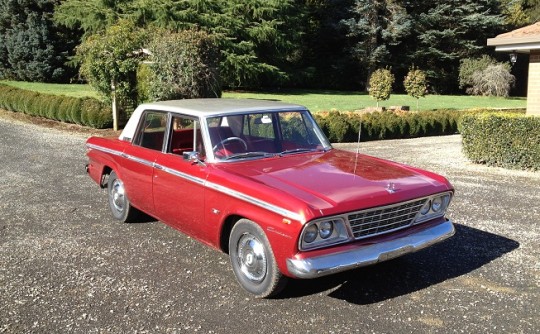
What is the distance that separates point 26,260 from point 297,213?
3.04 m

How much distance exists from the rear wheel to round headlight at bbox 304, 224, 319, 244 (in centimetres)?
301

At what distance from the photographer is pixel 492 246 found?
5.61 meters

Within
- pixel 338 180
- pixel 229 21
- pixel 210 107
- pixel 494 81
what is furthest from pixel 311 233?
pixel 494 81

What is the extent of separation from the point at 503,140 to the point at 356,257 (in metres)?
8.15

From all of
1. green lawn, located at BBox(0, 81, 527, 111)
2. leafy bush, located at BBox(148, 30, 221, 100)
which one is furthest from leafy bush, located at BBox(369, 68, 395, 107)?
leafy bush, located at BBox(148, 30, 221, 100)

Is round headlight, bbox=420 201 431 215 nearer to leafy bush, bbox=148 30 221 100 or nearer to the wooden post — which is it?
leafy bush, bbox=148 30 221 100

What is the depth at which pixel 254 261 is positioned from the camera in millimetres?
4219

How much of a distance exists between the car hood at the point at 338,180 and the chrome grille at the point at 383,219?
0.27 ft

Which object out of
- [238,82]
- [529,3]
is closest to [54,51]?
[238,82]

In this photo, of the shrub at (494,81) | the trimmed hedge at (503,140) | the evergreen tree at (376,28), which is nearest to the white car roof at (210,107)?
the trimmed hedge at (503,140)

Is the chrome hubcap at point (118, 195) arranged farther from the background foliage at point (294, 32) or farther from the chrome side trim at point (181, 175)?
the background foliage at point (294, 32)

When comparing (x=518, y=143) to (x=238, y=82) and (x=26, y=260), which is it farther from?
(x=238, y=82)

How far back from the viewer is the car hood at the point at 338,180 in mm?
3887

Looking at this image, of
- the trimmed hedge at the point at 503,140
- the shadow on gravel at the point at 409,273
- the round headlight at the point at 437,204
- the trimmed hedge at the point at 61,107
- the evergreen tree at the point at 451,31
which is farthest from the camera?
the evergreen tree at the point at 451,31
